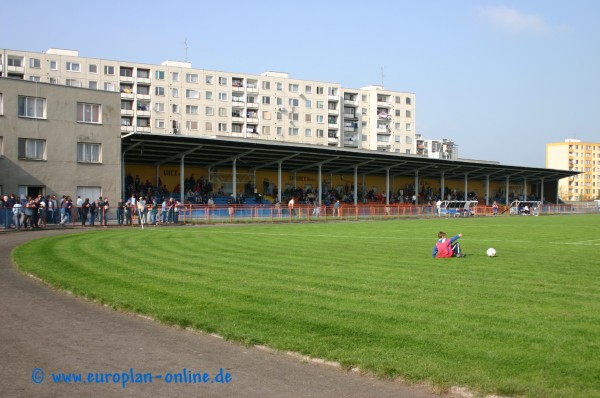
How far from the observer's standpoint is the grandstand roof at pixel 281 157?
51.0m

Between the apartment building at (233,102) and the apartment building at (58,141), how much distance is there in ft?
134

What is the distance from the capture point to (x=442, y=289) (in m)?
12.2

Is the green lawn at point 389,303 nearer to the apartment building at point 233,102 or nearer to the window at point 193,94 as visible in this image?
the apartment building at point 233,102

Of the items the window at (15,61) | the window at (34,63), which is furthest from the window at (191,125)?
the window at (15,61)

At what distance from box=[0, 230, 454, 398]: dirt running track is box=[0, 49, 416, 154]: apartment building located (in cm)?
8064

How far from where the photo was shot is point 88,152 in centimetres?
4644

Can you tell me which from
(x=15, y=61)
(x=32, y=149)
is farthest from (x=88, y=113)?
(x=15, y=61)

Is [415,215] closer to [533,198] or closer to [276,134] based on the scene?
[533,198]

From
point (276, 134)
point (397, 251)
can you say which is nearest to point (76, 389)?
point (397, 251)

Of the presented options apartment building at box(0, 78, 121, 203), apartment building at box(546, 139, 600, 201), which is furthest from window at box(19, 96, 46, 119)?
apartment building at box(546, 139, 600, 201)

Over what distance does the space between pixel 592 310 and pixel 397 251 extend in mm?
11176

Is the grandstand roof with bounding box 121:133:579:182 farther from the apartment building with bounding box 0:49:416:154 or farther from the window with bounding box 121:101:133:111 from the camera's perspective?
the window with bounding box 121:101:133:111

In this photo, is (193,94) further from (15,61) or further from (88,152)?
(88,152)

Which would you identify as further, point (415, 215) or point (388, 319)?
point (415, 215)
